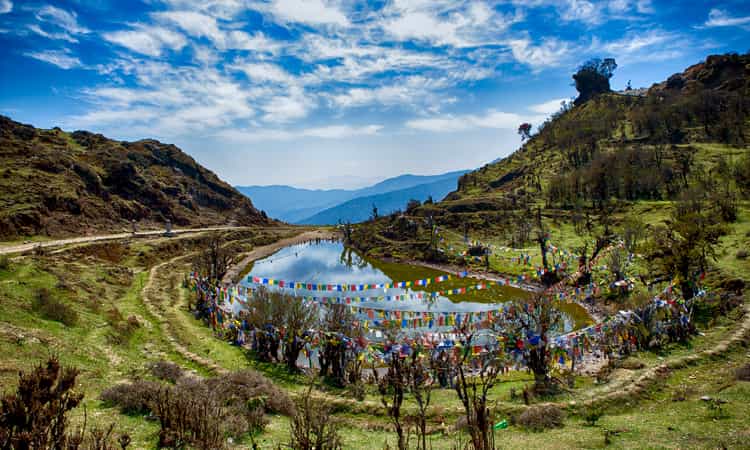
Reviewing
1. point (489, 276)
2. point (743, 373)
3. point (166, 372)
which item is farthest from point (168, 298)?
point (743, 373)

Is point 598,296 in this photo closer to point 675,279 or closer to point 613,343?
point 675,279

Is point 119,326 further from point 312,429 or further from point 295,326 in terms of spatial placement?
point 312,429

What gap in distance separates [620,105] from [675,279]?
128610mm

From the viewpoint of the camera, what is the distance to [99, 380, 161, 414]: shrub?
13.3m

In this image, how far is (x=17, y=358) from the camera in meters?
16.0

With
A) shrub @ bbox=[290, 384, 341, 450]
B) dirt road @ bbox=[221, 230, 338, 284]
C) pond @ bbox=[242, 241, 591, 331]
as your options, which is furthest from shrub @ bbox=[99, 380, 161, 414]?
dirt road @ bbox=[221, 230, 338, 284]

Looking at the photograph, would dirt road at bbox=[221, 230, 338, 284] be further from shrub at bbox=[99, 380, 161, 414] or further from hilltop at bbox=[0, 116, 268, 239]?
shrub at bbox=[99, 380, 161, 414]

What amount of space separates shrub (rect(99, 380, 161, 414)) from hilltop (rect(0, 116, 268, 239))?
141 ft

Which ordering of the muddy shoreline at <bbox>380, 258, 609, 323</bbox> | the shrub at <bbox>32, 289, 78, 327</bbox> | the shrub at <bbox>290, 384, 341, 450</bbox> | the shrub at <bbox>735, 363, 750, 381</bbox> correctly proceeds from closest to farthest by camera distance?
the shrub at <bbox>290, 384, 341, 450</bbox>
the shrub at <bbox>735, 363, 750, 381</bbox>
the shrub at <bbox>32, 289, 78, 327</bbox>
the muddy shoreline at <bbox>380, 258, 609, 323</bbox>

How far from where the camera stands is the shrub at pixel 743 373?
1574 cm

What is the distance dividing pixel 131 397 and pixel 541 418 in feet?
48.2

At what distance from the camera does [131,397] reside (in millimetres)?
13453

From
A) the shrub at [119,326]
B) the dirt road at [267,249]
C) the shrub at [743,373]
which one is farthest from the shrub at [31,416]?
the dirt road at [267,249]

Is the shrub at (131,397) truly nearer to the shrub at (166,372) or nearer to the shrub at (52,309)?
the shrub at (166,372)
